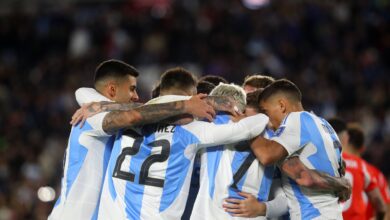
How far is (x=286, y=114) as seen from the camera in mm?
6980

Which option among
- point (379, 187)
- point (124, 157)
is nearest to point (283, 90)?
point (124, 157)

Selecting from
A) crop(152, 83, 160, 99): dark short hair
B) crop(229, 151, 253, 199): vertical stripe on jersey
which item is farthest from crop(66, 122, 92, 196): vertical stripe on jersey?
crop(229, 151, 253, 199): vertical stripe on jersey

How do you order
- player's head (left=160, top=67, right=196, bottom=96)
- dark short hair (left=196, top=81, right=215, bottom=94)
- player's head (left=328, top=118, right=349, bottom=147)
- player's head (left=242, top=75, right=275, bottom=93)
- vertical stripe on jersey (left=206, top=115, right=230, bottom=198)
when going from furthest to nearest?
player's head (left=328, top=118, right=349, bottom=147) → player's head (left=242, top=75, right=275, bottom=93) → dark short hair (left=196, top=81, right=215, bottom=94) → player's head (left=160, top=67, right=196, bottom=96) → vertical stripe on jersey (left=206, top=115, right=230, bottom=198)

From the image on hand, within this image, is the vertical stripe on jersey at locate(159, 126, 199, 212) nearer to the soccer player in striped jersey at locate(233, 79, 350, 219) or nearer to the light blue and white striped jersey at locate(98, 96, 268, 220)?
the light blue and white striped jersey at locate(98, 96, 268, 220)

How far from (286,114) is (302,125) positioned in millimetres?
234

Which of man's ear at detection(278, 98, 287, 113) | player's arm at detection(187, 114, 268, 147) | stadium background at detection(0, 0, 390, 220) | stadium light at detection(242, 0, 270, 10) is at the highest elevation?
stadium light at detection(242, 0, 270, 10)

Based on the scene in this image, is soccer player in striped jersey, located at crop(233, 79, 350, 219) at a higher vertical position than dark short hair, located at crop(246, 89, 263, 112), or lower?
lower

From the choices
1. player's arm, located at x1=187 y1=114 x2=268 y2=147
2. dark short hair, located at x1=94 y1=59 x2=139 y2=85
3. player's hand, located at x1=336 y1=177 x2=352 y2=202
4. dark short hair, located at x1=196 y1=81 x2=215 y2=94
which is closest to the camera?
player's arm, located at x1=187 y1=114 x2=268 y2=147

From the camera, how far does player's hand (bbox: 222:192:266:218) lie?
6684 mm

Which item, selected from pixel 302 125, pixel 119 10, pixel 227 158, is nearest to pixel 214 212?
pixel 227 158

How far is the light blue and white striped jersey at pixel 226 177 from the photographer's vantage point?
676cm

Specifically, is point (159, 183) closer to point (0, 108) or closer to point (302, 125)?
point (302, 125)

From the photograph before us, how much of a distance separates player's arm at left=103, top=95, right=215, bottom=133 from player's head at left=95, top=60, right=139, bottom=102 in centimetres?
59

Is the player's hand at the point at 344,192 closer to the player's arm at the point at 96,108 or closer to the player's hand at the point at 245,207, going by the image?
the player's hand at the point at 245,207
